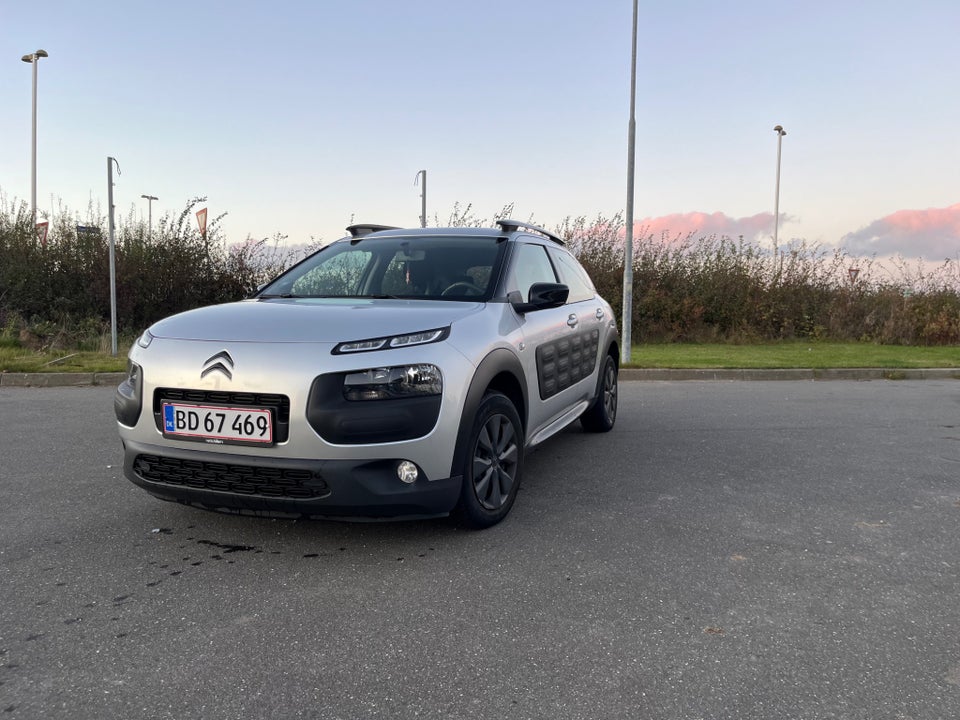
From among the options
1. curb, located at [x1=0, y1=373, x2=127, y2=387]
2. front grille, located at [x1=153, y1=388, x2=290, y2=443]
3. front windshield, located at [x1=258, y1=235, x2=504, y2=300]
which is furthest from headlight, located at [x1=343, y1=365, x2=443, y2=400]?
curb, located at [x1=0, y1=373, x2=127, y2=387]

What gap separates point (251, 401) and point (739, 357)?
1225 cm

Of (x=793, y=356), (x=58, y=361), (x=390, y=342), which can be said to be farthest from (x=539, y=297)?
(x=793, y=356)

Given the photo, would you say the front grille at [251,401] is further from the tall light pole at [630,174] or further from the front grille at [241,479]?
the tall light pole at [630,174]

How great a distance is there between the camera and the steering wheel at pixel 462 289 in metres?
4.43

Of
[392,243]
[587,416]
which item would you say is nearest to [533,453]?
[587,416]

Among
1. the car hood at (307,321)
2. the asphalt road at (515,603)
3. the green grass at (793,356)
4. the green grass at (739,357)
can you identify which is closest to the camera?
the asphalt road at (515,603)

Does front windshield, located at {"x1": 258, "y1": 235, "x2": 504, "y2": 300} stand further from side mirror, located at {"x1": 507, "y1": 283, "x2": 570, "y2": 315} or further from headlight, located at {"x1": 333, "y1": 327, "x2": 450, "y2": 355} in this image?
headlight, located at {"x1": 333, "y1": 327, "x2": 450, "y2": 355}

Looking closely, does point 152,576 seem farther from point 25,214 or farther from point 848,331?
point 848,331

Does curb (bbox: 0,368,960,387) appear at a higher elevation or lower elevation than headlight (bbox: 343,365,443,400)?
lower

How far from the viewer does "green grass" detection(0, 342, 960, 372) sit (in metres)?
11.0

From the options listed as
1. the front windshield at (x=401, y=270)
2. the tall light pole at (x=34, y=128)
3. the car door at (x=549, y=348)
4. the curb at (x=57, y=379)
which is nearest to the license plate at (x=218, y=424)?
the front windshield at (x=401, y=270)

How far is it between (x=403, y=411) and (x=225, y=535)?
1240mm

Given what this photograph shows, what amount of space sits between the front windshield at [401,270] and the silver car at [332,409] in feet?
0.88

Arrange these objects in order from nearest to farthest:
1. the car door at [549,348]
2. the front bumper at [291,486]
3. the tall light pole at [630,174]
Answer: the front bumper at [291,486] → the car door at [549,348] → the tall light pole at [630,174]
